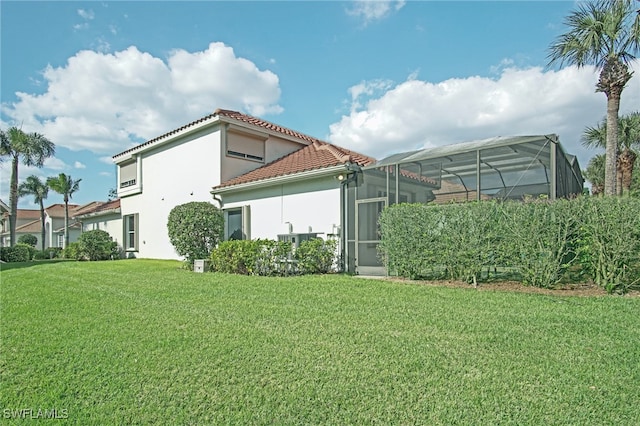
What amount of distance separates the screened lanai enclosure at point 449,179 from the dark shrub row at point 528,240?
92cm

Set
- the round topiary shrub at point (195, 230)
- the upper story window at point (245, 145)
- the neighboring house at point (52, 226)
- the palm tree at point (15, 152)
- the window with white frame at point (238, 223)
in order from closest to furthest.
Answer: the round topiary shrub at point (195, 230), the window with white frame at point (238, 223), the upper story window at point (245, 145), the palm tree at point (15, 152), the neighboring house at point (52, 226)

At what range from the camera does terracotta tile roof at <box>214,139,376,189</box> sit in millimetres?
11938

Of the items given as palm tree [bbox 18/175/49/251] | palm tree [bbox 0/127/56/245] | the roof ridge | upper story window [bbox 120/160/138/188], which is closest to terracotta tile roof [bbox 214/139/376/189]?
the roof ridge

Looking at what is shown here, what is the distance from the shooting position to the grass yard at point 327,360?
2990 millimetres

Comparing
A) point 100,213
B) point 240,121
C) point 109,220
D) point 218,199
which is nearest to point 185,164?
point 218,199

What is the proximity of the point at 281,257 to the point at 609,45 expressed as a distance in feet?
37.4

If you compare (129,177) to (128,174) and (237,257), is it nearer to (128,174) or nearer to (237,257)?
(128,174)

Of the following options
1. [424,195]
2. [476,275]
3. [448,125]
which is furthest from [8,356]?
[448,125]

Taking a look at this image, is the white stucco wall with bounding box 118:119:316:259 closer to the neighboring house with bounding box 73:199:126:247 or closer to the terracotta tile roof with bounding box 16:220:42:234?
the neighboring house with bounding box 73:199:126:247

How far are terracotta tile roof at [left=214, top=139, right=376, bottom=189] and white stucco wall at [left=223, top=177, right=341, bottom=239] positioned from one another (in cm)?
46

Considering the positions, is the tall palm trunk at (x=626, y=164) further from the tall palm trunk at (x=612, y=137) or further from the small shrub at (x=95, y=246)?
the small shrub at (x=95, y=246)

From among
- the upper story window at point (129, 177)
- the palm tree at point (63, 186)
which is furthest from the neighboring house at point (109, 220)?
the palm tree at point (63, 186)

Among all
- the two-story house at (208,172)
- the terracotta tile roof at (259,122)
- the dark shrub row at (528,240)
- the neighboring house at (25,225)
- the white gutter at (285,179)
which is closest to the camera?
the dark shrub row at (528,240)

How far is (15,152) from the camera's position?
2648cm
